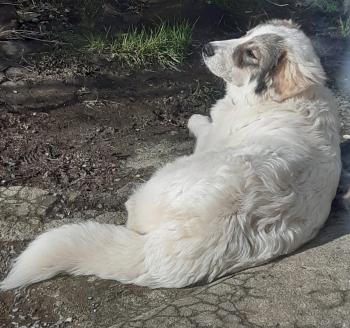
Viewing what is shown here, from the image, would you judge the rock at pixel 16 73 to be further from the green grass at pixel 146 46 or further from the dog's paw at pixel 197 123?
the dog's paw at pixel 197 123

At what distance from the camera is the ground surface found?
296 cm

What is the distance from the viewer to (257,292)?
304 cm

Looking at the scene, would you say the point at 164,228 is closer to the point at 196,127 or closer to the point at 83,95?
the point at 196,127

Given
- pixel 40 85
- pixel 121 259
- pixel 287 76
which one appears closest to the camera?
pixel 121 259

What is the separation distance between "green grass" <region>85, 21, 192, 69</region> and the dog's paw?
1223mm

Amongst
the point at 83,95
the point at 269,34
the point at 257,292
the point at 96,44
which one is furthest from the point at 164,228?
the point at 96,44

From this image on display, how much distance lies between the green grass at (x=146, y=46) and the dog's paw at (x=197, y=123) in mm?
Answer: 1223

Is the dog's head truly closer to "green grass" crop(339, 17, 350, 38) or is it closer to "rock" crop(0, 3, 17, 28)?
"rock" crop(0, 3, 17, 28)

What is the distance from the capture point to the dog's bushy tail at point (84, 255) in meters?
3.25

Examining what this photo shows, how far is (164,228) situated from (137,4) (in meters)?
4.45

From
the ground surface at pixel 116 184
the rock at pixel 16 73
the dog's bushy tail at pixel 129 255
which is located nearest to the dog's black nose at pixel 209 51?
the ground surface at pixel 116 184

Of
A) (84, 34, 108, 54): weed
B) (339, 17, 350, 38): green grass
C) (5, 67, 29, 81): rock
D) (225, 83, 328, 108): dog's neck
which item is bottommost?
(5, 67, 29, 81): rock

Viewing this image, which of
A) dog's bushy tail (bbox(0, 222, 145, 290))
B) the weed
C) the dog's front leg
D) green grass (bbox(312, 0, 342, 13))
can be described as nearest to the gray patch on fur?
the dog's front leg

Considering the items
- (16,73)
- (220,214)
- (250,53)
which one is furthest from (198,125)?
(220,214)
